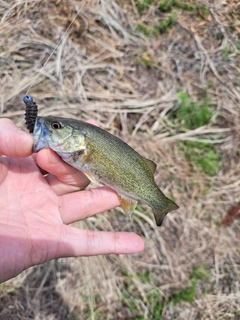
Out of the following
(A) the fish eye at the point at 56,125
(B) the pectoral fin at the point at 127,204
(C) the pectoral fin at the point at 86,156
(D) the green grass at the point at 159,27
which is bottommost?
(B) the pectoral fin at the point at 127,204

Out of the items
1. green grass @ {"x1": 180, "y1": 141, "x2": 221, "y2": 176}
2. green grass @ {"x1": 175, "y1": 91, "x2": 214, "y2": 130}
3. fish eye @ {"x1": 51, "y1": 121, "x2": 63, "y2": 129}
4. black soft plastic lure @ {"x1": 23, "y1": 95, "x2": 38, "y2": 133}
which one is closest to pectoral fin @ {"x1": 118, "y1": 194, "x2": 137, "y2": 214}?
fish eye @ {"x1": 51, "y1": 121, "x2": 63, "y2": 129}

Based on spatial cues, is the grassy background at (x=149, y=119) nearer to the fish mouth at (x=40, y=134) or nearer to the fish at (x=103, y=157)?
the fish at (x=103, y=157)

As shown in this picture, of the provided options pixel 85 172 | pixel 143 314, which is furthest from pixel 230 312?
pixel 85 172

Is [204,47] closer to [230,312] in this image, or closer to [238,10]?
[238,10]

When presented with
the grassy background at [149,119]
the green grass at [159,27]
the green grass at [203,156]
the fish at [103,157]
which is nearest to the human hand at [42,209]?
the fish at [103,157]

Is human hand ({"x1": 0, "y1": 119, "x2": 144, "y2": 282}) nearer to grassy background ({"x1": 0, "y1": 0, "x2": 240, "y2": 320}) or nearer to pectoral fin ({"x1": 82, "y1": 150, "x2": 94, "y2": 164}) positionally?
pectoral fin ({"x1": 82, "y1": 150, "x2": 94, "y2": 164})

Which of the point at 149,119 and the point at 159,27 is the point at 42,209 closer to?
the point at 149,119
